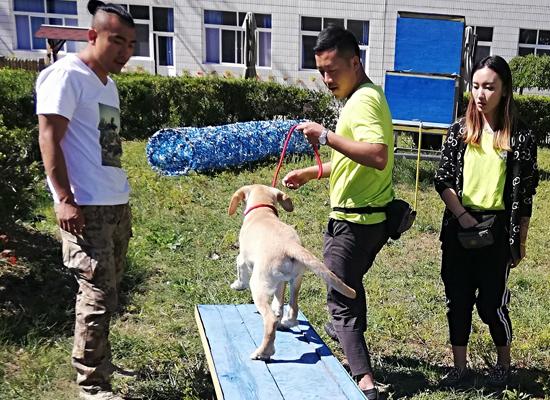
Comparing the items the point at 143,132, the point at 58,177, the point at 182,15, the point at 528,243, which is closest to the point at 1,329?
the point at 58,177

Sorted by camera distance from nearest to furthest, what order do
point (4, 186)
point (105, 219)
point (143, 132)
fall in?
1. point (105, 219)
2. point (4, 186)
3. point (143, 132)

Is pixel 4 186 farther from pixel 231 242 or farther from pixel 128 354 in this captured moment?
pixel 231 242

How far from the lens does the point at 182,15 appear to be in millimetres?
19828

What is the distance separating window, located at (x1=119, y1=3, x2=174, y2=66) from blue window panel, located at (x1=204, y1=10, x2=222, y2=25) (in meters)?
1.23

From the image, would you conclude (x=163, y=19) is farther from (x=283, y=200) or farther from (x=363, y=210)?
(x=363, y=210)

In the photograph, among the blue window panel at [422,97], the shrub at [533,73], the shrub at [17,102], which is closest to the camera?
the shrub at [17,102]

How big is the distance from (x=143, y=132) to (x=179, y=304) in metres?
8.27

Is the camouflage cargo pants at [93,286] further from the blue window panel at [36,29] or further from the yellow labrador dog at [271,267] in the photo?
the blue window panel at [36,29]

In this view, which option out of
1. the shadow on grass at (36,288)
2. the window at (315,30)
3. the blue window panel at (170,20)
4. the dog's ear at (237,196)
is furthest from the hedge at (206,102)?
the dog's ear at (237,196)

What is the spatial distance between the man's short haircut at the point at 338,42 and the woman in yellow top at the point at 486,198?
0.89 m

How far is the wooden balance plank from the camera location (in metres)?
2.67

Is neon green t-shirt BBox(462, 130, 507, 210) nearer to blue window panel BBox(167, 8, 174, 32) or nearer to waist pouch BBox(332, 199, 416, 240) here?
waist pouch BBox(332, 199, 416, 240)

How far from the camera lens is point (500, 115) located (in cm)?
329

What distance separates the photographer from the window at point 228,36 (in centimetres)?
2028
